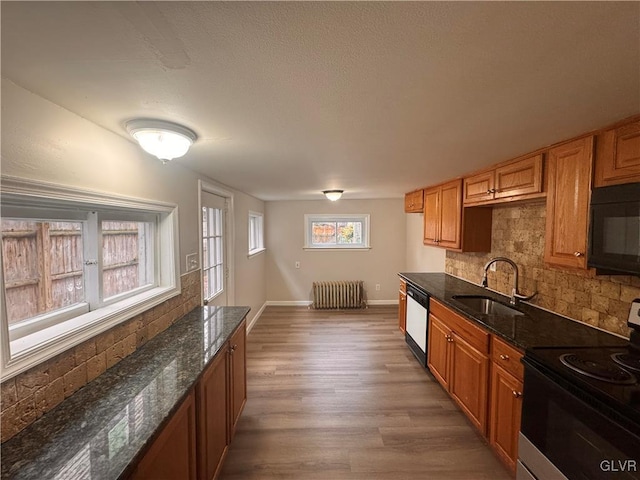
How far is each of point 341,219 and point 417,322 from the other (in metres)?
3.02

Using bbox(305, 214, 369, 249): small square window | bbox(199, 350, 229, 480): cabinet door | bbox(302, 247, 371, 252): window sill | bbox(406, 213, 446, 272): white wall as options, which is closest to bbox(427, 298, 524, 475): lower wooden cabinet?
bbox(406, 213, 446, 272): white wall

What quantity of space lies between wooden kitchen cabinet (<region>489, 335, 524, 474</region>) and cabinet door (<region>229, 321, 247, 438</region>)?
1.80 m

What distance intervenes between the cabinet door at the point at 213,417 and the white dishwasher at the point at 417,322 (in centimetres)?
212

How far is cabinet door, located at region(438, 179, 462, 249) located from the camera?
122 inches

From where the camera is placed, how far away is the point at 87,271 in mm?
1568

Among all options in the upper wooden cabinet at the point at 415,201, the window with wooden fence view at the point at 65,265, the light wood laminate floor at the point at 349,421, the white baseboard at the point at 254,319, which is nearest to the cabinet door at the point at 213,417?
the light wood laminate floor at the point at 349,421

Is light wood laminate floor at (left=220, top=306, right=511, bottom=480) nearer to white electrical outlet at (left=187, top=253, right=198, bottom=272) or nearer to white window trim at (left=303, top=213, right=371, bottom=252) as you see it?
white electrical outlet at (left=187, top=253, right=198, bottom=272)

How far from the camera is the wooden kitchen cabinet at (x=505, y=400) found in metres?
1.70

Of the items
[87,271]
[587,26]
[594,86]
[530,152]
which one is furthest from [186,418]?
[530,152]

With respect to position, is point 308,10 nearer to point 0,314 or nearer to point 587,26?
point 587,26

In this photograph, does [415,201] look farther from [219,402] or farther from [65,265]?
[65,265]

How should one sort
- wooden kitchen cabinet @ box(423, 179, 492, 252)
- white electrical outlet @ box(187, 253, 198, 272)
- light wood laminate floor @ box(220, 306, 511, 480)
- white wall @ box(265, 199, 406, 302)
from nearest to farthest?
light wood laminate floor @ box(220, 306, 511, 480)
white electrical outlet @ box(187, 253, 198, 272)
wooden kitchen cabinet @ box(423, 179, 492, 252)
white wall @ box(265, 199, 406, 302)

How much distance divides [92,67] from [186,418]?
4.76ft

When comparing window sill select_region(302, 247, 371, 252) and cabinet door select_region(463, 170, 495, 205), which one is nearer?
cabinet door select_region(463, 170, 495, 205)
